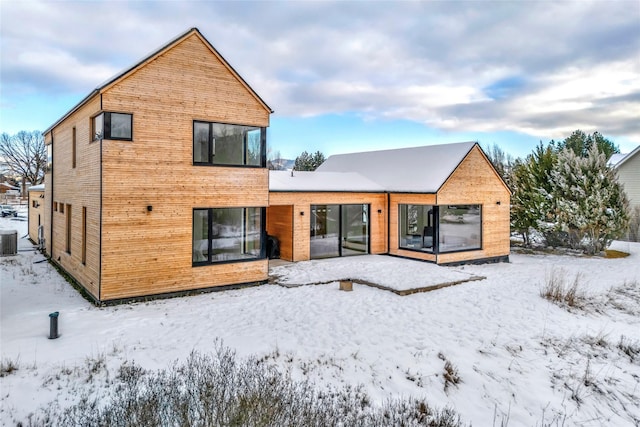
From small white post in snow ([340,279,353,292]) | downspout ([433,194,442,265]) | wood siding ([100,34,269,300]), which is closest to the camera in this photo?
wood siding ([100,34,269,300])

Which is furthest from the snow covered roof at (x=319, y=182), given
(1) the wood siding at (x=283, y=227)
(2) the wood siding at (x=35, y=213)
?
(2) the wood siding at (x=35, y=213)

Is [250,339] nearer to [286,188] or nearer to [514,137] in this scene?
[286,188]

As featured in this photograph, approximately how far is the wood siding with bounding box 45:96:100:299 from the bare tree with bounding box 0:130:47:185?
43.0 meters

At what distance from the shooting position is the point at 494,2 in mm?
11703

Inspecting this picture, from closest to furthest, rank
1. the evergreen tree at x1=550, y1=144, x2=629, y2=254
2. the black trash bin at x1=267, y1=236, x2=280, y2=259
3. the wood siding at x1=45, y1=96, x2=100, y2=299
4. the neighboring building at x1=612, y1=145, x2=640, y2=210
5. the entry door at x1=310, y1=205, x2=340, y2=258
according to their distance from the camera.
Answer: the wood siding at x1=45, y1=96, x2=100, y2=299, the entry door at x1=310, y1=205, x2=340, y2=258, the black trash bin at x1=267, y1=236, x2=280, y2=259, the evergreen tree at x1=550, y1=144, x2=629, y2=254, the neighboring building at x1=612, y1=145, x2=640, y2=210

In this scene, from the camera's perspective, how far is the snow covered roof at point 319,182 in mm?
14667

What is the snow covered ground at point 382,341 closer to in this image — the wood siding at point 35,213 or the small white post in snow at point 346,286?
the small white post in snow at point 346,286

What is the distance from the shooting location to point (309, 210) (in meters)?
14.8

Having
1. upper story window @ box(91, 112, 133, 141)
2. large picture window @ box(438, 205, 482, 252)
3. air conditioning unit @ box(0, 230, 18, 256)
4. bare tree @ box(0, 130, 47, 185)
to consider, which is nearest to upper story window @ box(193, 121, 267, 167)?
upper story window @ box(91, 112, 133, 141)

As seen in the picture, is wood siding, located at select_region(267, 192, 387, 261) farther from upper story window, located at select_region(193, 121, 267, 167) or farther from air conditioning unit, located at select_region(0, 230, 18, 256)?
air conditioning unit, located at select_region(0, 230, 18, 256)

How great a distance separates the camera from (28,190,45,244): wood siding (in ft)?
58.9

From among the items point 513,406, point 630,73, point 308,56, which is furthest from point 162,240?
point 630,73

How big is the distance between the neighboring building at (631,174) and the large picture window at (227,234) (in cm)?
2207

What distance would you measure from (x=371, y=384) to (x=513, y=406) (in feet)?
6.74
